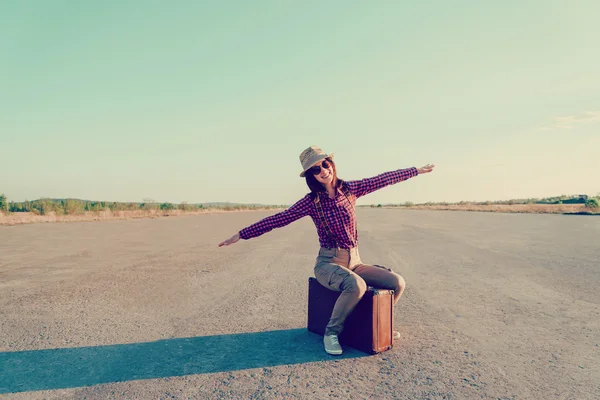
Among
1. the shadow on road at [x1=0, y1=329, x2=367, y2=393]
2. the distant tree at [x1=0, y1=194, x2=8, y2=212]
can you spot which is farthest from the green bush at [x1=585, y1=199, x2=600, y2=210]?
the distant tree at [x1=0, y1=194, x2=8, y2=212]

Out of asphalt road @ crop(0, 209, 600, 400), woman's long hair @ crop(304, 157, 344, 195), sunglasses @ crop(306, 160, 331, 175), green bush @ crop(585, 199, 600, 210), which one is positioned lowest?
asphalt road @ crop(0, 209, 600, 400)

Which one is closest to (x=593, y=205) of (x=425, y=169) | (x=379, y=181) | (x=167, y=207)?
(x=425, y=169)

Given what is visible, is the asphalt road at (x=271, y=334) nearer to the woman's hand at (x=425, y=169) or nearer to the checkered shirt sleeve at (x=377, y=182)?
the checkered shirt sleeve at (x=377, y=182)

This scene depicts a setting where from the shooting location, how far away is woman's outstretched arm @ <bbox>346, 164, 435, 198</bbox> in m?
4.54

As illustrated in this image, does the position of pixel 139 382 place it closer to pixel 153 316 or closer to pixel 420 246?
pixel 153 316

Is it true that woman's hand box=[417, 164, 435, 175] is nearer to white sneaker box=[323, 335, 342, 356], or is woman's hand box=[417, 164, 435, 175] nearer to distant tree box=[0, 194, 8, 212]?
white sneaker box=[323, 335, 342, 356]

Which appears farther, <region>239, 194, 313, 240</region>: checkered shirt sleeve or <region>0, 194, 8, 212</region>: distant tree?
<region>0, 194, 8, 212</region>: distant tree

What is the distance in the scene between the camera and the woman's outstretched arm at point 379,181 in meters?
4.54

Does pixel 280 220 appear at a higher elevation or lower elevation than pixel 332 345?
higher

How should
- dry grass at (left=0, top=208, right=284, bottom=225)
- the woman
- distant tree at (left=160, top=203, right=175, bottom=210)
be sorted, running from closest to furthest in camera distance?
the woman → dry grass at (left=0, top=208, right=284, bottom=225) → distant tree at (left=160, top=203, right=175, bottom=210)

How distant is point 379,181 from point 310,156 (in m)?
0.86

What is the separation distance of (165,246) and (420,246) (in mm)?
7156

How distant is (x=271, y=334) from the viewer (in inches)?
178

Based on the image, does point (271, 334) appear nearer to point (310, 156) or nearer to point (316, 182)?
point (316, 182)
